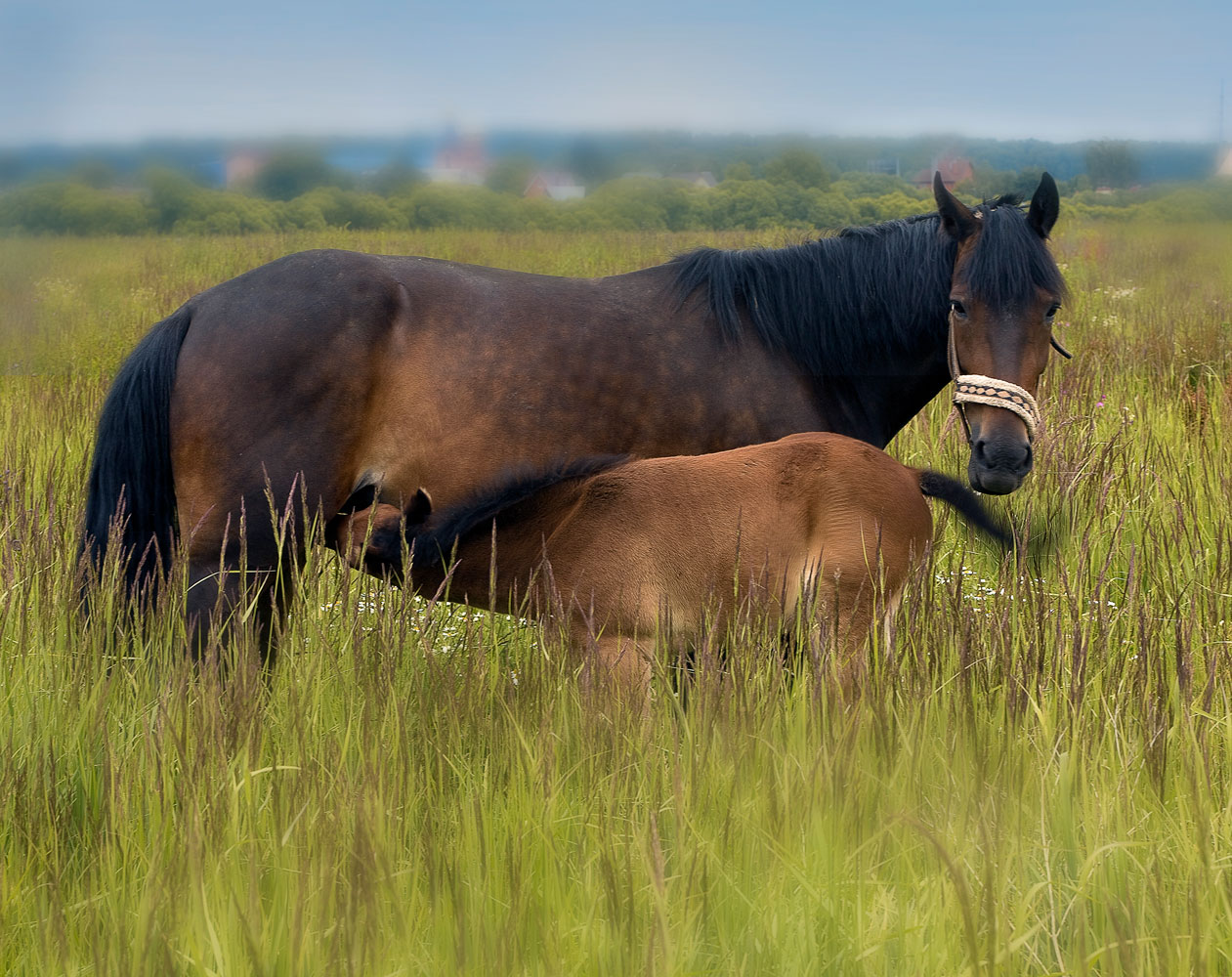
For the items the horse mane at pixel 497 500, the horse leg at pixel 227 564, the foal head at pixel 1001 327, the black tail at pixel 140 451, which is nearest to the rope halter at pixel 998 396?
the foal head at pixel 1001 327

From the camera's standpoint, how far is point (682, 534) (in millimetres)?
3348

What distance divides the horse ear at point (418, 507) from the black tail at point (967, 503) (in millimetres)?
1554

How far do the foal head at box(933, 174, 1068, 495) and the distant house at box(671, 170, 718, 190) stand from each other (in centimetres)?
1090

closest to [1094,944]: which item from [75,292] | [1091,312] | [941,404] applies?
[941,404]

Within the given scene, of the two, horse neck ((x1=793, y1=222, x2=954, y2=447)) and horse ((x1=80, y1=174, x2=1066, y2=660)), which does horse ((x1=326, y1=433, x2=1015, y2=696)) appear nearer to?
horse ((x1=80, y1=174, x2=1066, y2=660))

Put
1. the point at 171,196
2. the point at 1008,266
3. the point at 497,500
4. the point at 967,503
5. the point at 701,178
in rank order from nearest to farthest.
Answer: the point at 497,500 < the point at 967,503 < the point at 1008,266 < the point at 171,196 < the point at 701,178

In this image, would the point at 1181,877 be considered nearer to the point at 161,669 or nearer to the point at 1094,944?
the point at 1094,944

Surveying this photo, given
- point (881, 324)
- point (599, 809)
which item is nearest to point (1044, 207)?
point (881, 324)

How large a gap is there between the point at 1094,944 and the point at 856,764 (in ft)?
1.76

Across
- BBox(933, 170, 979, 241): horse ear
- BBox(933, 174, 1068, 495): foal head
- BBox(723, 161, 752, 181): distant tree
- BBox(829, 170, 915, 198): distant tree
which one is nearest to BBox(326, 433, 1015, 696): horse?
BBox(933, 174, 1068, 495): foal head

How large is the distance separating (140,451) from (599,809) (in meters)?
2.29

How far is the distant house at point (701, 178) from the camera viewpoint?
1566cm

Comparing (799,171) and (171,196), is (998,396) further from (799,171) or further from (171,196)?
(799,171)

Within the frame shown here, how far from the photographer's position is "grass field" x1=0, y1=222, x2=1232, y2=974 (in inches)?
69.6
